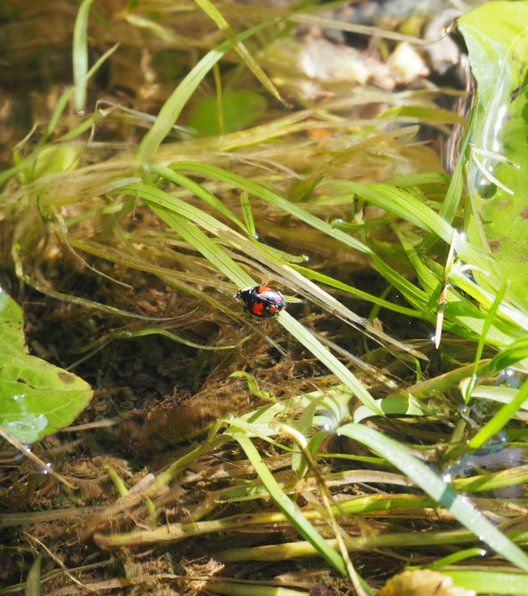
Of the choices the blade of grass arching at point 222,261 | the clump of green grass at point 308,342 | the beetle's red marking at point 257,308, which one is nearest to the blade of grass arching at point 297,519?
the clump of green grass at point 308,342

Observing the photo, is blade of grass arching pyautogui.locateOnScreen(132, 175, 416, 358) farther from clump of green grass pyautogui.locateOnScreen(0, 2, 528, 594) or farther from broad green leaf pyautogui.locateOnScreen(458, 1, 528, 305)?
broad green leaf pyautogui.locateOnScreen(458, 1, 528, 305)

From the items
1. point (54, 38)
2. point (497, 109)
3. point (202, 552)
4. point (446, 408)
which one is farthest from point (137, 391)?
point (54, 38)

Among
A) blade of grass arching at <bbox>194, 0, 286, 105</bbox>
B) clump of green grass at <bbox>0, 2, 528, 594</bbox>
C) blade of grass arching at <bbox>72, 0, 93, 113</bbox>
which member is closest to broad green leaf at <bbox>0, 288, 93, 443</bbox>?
clump of green grass at <bbox>0, 2, 528, 594</bbox>

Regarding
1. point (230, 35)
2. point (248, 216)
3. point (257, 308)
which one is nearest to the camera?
point (257, 308)

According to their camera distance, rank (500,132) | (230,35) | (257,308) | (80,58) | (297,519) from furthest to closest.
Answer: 1. (80,58)
2. (230,35)
3. (500,132)
4. (257,308)
5. (297,519)

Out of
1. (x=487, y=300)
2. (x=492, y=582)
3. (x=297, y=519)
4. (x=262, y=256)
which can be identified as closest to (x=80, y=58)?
(x=262, y=256)

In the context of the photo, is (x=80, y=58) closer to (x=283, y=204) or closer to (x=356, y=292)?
(x=283, y=204)

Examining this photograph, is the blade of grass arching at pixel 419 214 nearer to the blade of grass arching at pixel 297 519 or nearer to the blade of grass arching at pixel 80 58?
the blade of grass arching at pixel 297 519
